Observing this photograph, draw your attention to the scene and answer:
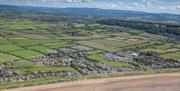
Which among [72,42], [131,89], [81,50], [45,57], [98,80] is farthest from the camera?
[72,42]

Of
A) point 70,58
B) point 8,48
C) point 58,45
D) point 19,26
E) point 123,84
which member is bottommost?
point 19,26

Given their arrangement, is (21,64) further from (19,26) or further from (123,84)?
(19,26)

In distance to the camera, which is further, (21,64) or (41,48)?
(41,48)

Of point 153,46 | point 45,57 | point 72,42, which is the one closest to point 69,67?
point 45,57

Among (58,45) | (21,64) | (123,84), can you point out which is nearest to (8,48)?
(58,45)

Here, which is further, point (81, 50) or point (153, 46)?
point (153, 46)

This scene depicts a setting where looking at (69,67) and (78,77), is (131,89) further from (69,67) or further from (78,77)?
(69,67)

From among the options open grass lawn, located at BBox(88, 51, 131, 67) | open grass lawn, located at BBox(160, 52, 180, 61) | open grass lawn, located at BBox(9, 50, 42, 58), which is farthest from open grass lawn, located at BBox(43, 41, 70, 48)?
open grass lawn, located at BBox(160, 52, 180, 61)

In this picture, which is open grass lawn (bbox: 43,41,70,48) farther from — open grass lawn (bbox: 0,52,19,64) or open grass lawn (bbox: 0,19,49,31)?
open grass lawn (bbox: 0,19,49,31)

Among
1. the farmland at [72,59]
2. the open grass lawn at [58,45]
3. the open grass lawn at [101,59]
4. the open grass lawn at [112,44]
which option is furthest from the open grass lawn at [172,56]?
the open grass lawn at [58,45]
